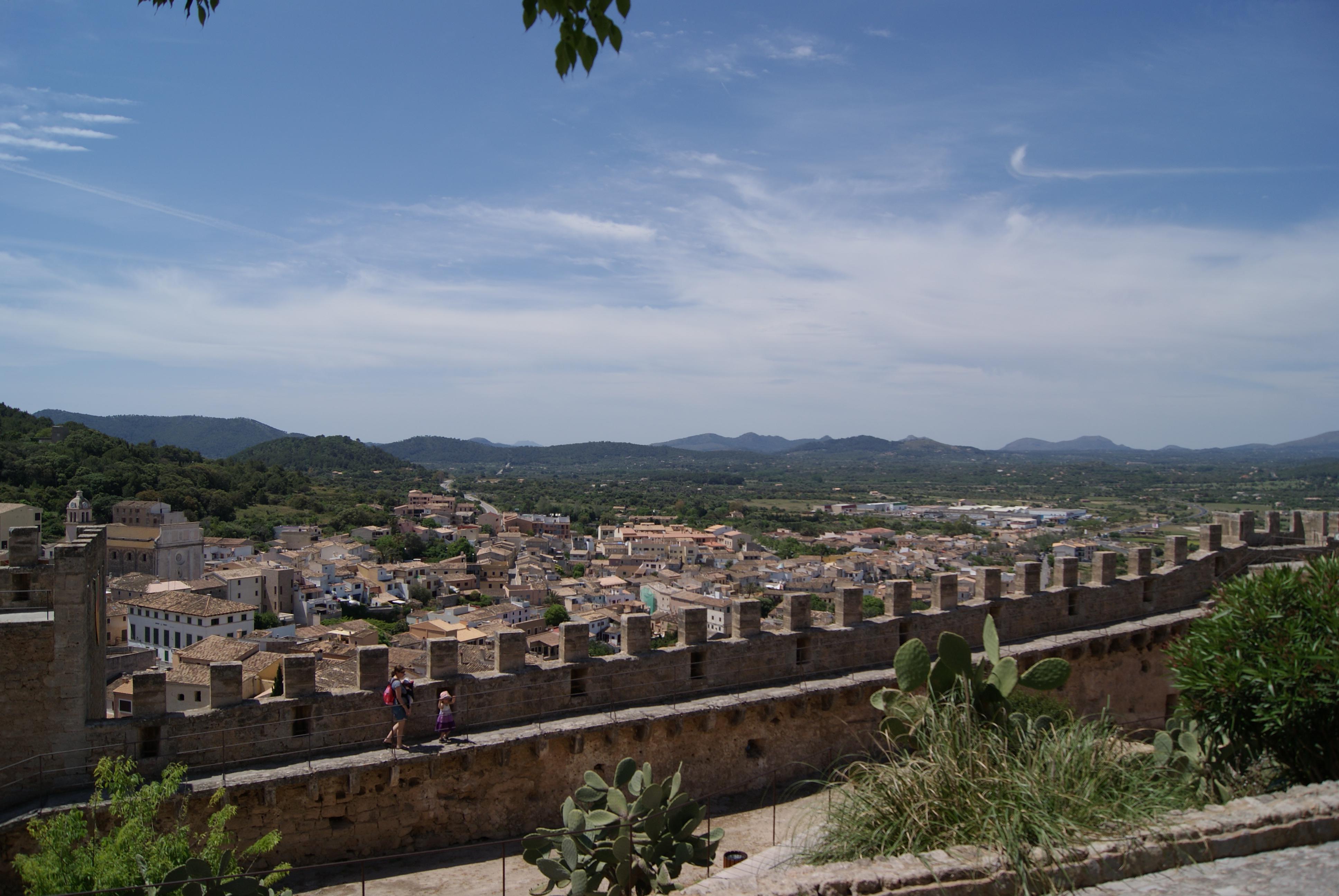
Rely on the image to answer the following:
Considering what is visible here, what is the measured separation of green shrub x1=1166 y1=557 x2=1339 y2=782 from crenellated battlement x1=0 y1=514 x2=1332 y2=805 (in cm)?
450

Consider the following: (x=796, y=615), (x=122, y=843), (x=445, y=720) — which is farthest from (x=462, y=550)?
(x=122, y=843)

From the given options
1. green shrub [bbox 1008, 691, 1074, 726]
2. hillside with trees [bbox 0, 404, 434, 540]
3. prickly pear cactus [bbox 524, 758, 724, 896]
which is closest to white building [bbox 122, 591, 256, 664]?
hillside with trees [bbox 0, 404, 434, 540]

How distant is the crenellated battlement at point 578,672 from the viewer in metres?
6.73

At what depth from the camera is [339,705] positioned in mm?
7402

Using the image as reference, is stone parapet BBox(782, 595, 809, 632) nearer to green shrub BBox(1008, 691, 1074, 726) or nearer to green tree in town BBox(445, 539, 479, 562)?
green shrub BBox(1008, 691, 1074, 726)

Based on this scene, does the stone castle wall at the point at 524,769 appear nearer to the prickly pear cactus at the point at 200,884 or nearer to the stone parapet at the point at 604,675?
the stone parapet at the point at 604,675

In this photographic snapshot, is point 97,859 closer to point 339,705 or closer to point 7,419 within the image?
point 339,705

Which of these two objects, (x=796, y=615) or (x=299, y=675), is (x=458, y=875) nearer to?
(x=299, y=675)

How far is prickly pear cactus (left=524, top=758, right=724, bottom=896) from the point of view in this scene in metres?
5.49

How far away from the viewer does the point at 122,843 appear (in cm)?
529

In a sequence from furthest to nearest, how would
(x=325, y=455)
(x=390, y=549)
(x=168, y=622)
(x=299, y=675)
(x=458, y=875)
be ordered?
(x=325, y=455), (x=390, y=549), (x=168, y=622), (x=299, y=675), (x=458, y=875)

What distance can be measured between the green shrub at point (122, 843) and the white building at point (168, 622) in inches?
1661

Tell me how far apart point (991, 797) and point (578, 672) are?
16.6ft

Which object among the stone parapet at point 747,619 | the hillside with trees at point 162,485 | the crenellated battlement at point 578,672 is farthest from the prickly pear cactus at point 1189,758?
the hillside with trees at point 162,485
